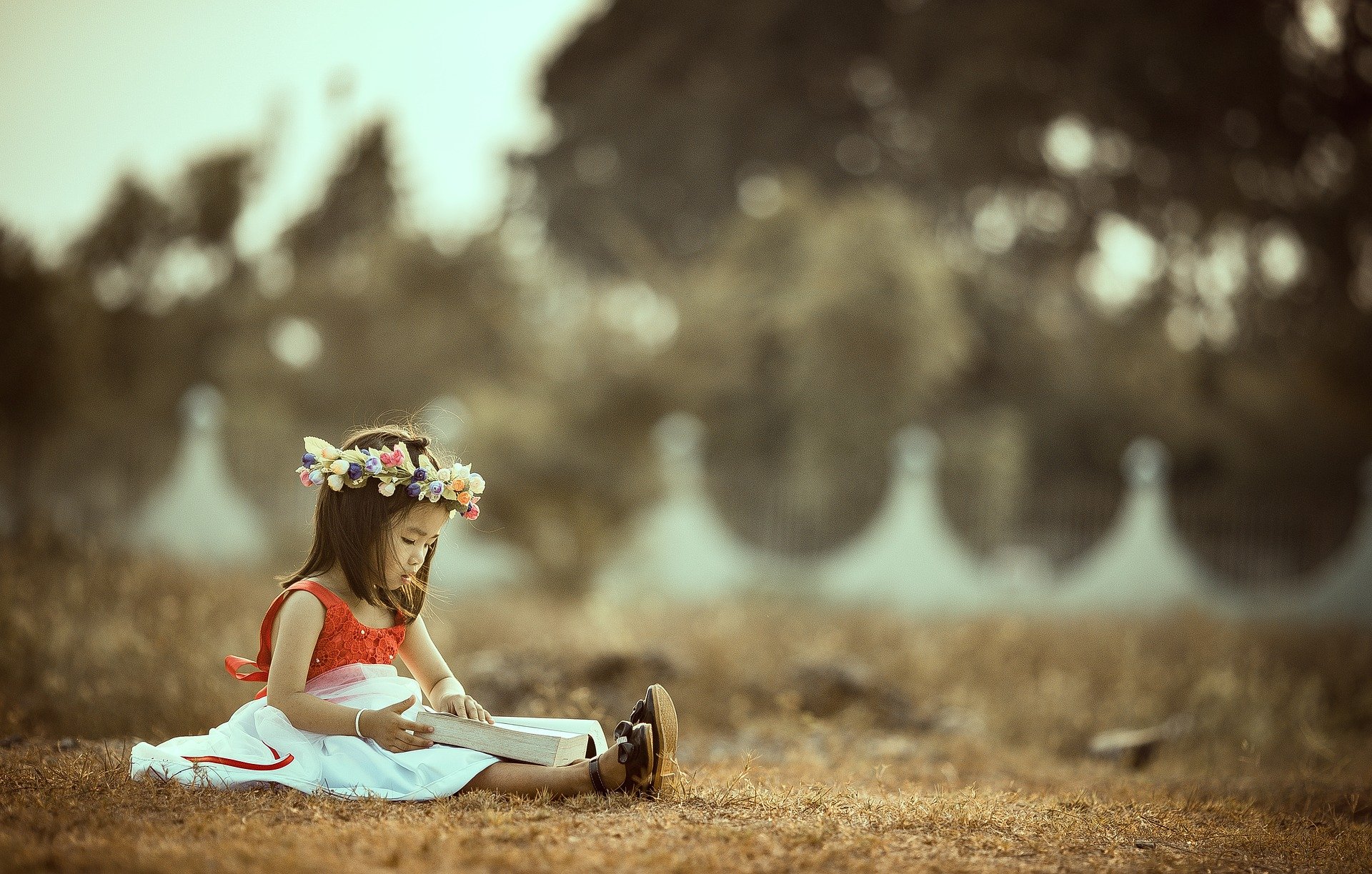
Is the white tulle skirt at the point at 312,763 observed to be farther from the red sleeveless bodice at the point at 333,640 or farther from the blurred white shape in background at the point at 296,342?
the blurred white shape in background at the point at 296,342

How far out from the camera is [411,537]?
11.8 feet

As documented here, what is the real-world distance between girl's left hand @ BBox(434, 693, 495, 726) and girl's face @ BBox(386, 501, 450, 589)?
0.39 meters

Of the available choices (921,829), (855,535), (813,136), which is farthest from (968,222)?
(921,829)

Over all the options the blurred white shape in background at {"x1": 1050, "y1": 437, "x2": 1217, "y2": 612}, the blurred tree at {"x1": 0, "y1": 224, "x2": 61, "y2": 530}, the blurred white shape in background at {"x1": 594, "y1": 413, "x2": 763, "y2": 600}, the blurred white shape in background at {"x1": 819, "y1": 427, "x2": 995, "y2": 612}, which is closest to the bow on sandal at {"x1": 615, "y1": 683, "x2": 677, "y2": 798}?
the blurred white shape in background at {"x1": 594, "y1": 413, "x2": 763, "y2": 600}

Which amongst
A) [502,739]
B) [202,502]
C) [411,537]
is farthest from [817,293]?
[502,739]

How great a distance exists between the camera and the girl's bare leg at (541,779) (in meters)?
3.40

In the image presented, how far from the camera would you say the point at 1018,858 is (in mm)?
3064

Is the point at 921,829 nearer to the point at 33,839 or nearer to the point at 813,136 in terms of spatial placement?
the point at 33,839

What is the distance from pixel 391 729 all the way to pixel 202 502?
31.1 ft

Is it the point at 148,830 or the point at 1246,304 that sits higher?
the point at 1246,304

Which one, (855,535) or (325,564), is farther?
(855,535)

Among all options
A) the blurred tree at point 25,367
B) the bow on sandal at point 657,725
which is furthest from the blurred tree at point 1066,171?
the bow on sandal at point 657,725

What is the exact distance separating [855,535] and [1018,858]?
1024 centimetres

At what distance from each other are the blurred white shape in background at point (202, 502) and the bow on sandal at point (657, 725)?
927 centimetres
